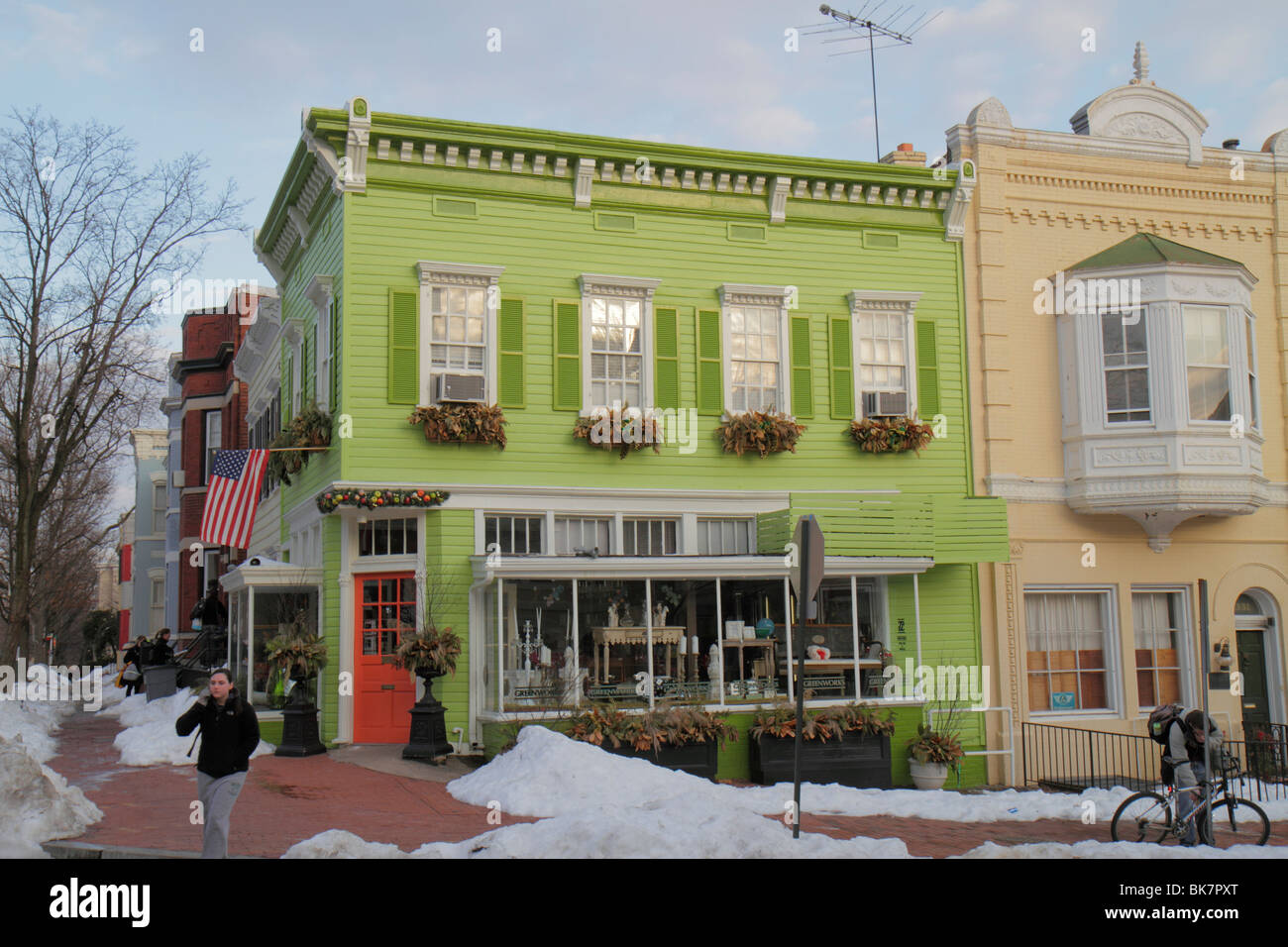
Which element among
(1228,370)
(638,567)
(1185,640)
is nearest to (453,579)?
(638,567)

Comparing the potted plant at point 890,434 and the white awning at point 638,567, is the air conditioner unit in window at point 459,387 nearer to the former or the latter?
the white awning at point 638,567

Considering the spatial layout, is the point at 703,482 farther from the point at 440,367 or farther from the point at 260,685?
the point at 260,685

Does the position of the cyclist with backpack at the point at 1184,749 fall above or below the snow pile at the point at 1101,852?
above

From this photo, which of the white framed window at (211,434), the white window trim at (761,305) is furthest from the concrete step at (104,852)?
the white framed window at (211,434)

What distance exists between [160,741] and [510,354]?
7335 mm

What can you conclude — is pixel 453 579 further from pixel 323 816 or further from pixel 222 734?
pixel 222 734

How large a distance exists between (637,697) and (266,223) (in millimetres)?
10931

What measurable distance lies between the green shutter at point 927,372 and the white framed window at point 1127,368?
2.73m

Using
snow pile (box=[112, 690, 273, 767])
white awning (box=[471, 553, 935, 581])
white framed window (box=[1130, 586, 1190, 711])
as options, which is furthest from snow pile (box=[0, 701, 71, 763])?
white framed window (box=[1130, 586, 1190, 711])

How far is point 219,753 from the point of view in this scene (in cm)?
927

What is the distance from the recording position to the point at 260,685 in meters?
17.9

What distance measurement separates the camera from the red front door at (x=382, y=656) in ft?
55.8
